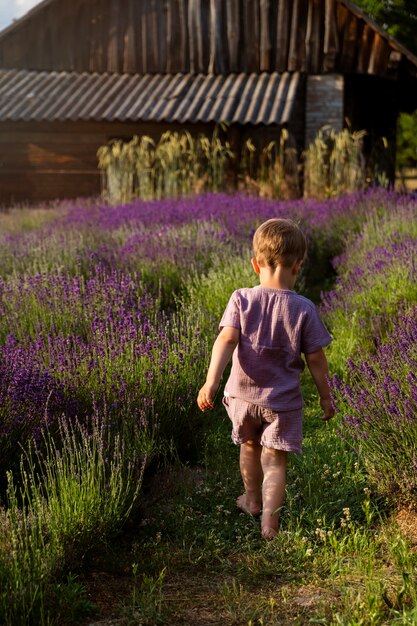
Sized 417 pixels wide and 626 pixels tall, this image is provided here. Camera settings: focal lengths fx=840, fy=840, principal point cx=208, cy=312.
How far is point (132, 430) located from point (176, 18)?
16.2m

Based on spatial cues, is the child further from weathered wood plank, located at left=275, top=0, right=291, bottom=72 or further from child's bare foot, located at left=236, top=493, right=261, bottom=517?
weathered wood plank, located at left=275, top=0, right=291, bottom=72

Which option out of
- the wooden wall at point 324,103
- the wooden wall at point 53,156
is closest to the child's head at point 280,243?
the wooden wall at point 324,103

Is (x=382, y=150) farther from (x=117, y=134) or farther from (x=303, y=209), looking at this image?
(x=303, y=209)

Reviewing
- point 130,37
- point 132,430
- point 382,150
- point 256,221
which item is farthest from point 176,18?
point 132,430

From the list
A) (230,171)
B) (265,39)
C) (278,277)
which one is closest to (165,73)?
(265,39)

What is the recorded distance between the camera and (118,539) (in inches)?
143

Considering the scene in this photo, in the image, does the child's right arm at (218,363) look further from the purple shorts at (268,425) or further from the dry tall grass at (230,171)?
the dry tall grass at (230,171)

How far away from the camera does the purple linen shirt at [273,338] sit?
3600 mm

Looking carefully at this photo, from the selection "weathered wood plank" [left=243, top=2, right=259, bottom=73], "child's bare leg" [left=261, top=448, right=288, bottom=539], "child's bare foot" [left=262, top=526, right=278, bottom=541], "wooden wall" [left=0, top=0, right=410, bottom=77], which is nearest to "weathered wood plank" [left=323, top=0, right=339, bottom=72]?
"wooden wall" [left=0, top=0, right=410, bottom=77]

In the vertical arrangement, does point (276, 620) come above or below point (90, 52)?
below

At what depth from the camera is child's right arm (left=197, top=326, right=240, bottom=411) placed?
138 inches

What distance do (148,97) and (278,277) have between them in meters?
14.8

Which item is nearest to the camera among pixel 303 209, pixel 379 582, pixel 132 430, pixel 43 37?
pixel 379 582

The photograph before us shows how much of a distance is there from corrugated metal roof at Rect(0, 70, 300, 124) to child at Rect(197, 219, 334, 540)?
12.6m
